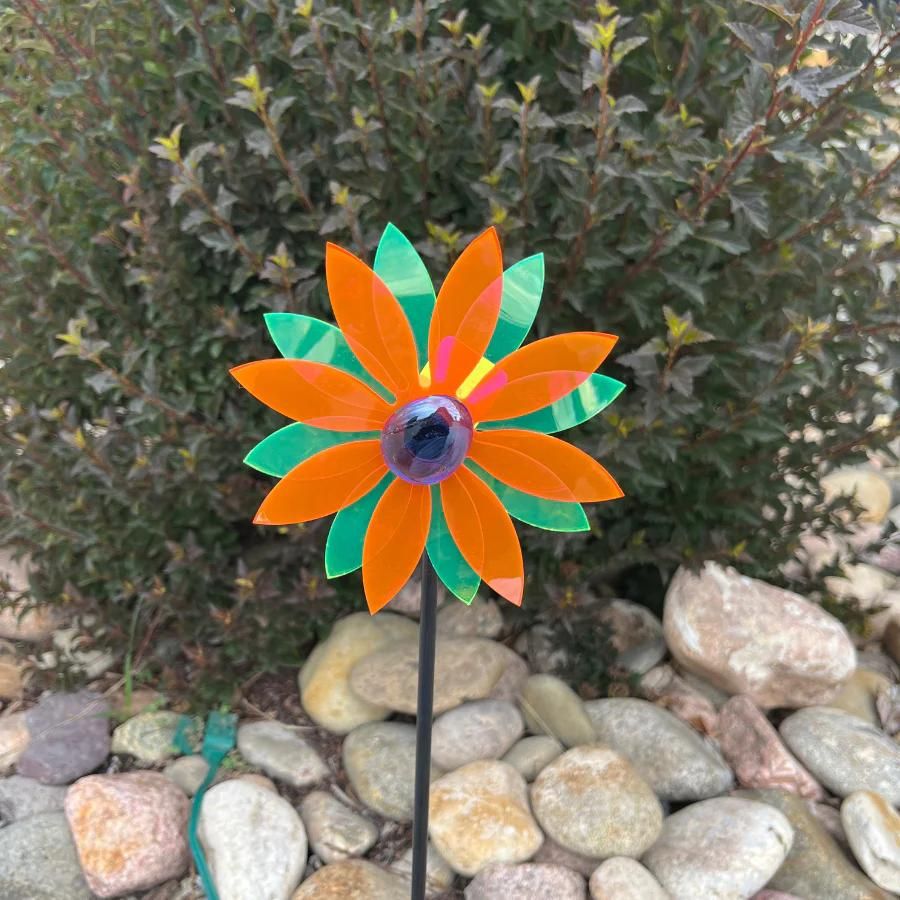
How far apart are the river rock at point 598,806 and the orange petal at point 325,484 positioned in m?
1.01

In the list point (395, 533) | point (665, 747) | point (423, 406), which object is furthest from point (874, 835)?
point (423, 406)

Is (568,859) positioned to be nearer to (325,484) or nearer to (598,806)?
(598,806)

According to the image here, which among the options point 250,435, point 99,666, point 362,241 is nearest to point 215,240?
point 362,241

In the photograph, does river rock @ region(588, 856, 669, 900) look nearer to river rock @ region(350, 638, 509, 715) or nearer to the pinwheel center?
river rock @ region(350, 638, 509, 715)

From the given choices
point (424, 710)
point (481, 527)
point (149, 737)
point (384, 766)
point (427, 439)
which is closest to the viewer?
point (427, 439)

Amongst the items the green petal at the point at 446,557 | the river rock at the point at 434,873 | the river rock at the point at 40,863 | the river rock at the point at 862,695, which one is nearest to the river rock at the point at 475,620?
the river rock at the point at 434,873

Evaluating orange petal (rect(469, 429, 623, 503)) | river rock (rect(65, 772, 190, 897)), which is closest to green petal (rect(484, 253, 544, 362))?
orange petal (rect(469, 429, 623, 503))

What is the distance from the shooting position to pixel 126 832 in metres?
1.83

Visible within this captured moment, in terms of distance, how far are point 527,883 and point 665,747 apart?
452 millimetres

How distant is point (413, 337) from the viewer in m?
1.09

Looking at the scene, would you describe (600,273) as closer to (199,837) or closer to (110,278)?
(110,278)

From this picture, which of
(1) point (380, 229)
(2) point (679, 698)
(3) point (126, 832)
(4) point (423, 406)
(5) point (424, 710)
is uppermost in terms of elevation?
(4) point (423, 406)

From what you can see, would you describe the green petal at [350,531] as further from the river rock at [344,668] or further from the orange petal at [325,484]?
the river rock at [344,668]

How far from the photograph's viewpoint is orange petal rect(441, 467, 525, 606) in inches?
44.1
